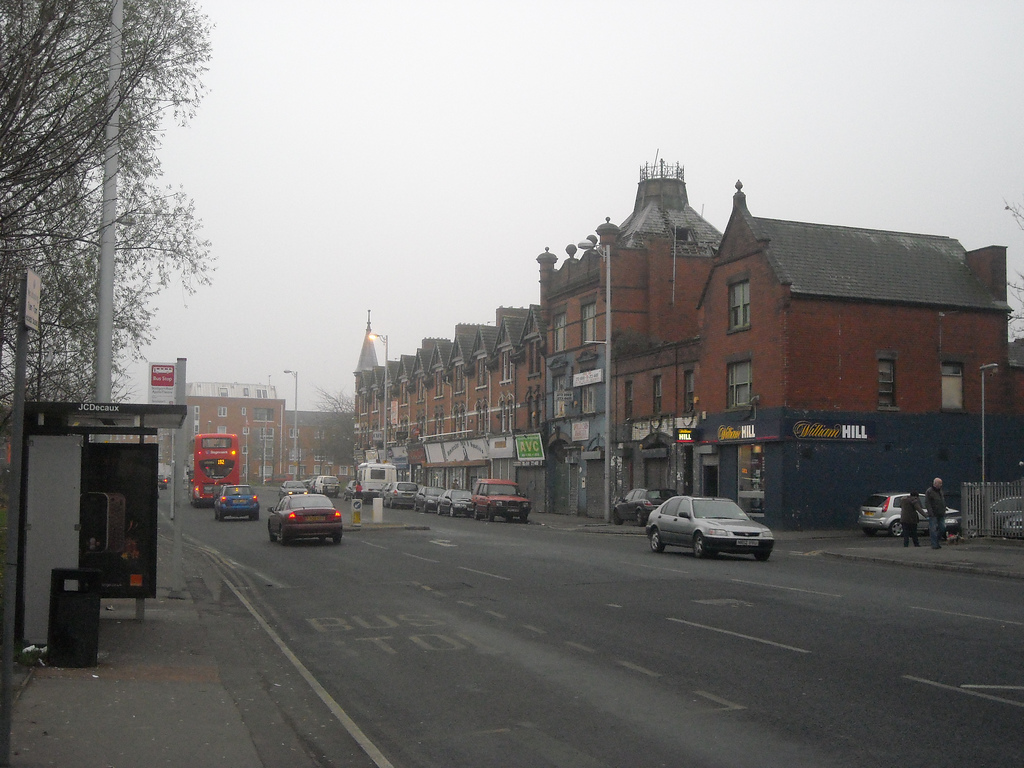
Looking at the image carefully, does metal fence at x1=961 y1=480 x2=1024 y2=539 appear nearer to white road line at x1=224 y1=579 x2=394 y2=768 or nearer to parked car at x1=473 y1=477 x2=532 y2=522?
parked car at x1=473 y1=477 x2=532 y2=522

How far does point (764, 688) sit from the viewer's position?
9383mm

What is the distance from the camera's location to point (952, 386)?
132 feet

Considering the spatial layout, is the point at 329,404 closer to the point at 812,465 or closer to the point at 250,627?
the point at 812,465

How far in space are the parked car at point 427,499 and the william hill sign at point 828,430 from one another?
79.9 ft

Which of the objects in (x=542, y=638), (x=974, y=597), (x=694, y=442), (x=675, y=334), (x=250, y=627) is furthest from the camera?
(x=675, y=334)

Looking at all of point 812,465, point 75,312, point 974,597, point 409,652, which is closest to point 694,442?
point 812,465

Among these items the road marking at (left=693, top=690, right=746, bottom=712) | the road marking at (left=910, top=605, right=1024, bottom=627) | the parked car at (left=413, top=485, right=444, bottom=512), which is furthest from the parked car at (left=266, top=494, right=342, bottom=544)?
the parked car at (left=413, top=485, right=444, bottom=512)

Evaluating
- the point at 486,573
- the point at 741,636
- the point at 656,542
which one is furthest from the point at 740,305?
the point at 741,636

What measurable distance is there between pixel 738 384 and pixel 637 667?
3119 centimetres

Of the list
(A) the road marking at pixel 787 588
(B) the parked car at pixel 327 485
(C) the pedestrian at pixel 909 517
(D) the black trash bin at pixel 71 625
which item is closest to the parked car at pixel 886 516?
(C) the pedestrian at pixel 909 517

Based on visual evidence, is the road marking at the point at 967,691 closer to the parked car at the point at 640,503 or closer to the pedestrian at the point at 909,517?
the pedestrian at the point at 909,517

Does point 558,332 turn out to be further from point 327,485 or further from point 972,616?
point 972,616

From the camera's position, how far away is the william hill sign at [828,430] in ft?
122

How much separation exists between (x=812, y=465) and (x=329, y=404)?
295 ft
